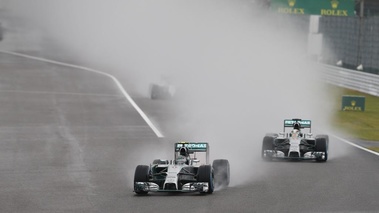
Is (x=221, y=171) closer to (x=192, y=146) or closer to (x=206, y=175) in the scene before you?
(x=192, y=146)

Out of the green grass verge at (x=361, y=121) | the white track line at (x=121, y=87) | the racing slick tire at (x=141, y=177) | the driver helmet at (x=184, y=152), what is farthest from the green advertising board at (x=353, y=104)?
the racing slick tire at (x=141, y=177)

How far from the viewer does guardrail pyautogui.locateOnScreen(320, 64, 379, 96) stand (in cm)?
5669

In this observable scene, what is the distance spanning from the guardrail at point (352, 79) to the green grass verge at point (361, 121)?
3237 millimetres

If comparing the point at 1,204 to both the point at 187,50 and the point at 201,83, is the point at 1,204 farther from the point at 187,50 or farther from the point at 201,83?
the point at 187,50

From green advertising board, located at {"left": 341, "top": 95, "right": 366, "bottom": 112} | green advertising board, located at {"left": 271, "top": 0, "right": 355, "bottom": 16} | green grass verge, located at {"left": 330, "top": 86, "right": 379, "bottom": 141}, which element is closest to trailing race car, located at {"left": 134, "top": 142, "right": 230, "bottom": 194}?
green grass verge, located at {"left": 330, "top": 86, "right": 379, "bottom": 141}

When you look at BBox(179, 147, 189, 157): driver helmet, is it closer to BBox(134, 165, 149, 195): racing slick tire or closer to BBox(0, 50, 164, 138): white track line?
BBox(134, 165, 149, 195): racing slick tire

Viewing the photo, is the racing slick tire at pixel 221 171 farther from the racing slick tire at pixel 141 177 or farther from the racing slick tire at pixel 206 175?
the racing slick tire at pixel 141 177

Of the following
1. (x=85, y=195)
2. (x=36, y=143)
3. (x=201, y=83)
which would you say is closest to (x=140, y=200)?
(x=85, y=195)

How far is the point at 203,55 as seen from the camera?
2980 inches

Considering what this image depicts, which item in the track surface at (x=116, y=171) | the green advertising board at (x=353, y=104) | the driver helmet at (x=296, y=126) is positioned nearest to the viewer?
the track surface at (x=116, y=171)

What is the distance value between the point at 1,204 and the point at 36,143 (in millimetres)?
12041

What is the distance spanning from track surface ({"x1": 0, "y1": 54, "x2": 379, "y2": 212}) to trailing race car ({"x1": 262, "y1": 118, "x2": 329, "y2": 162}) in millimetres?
387

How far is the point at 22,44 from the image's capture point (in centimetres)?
7919

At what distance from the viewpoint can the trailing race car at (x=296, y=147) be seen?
27469 millimetres
